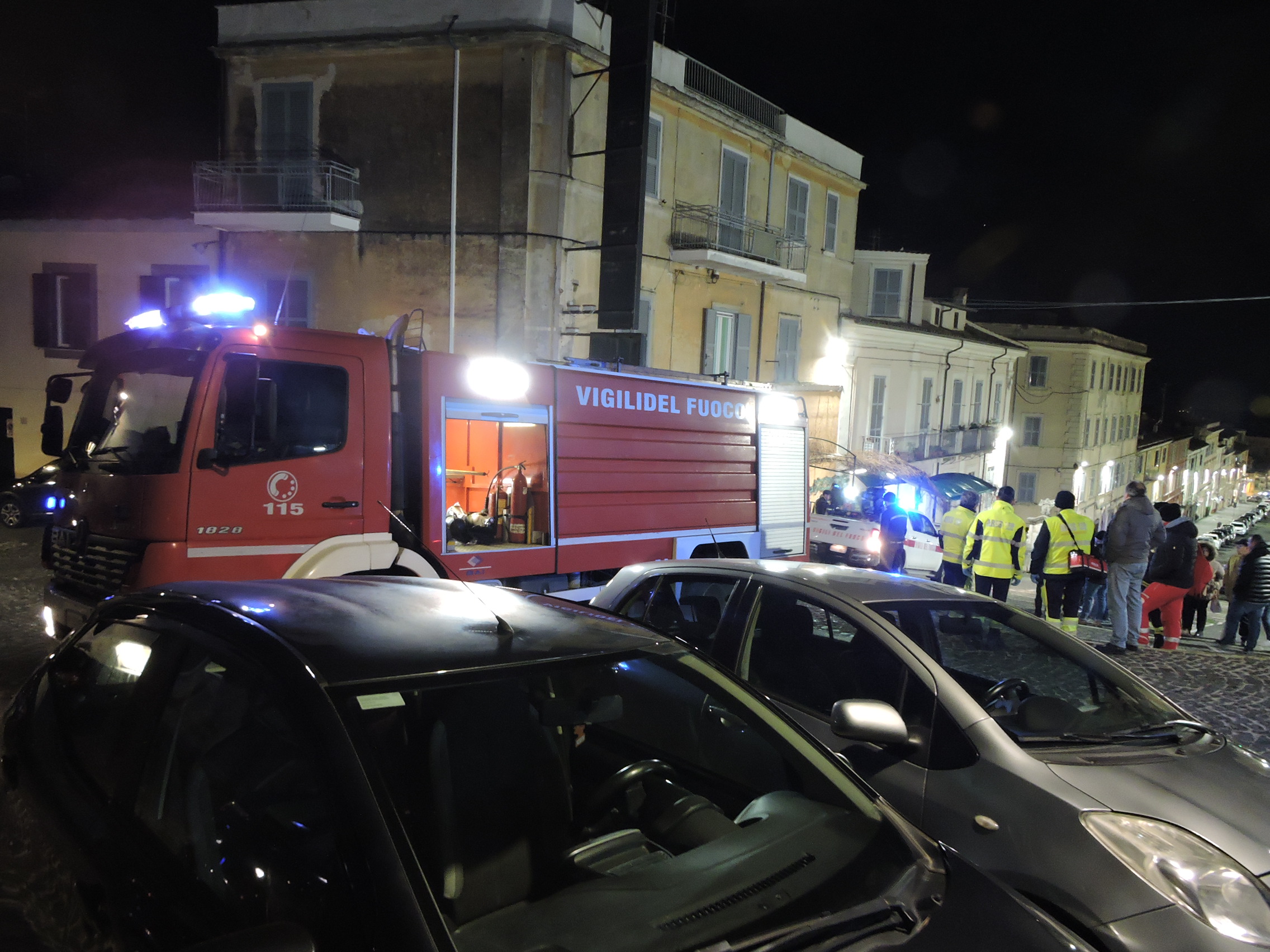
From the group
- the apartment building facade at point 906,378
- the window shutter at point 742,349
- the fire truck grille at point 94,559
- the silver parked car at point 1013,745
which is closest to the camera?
the silver parked car at point 1013,745

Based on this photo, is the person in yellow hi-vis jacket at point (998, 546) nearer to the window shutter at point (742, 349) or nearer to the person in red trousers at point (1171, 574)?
the person in red trousers at point (1171, 574)

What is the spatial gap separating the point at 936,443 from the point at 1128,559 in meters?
20.9

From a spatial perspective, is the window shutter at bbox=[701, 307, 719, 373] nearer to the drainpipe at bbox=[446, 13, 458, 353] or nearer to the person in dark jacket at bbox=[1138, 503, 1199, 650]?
the drainpipe at bbox=[446, 13, 458, 353]

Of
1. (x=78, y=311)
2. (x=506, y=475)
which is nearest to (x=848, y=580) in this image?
(x=506, y=475)

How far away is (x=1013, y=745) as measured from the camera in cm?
316

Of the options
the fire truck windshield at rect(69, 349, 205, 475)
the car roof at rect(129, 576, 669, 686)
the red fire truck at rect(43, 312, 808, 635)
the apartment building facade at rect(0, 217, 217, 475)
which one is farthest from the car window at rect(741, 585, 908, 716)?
the apartment building facade at rect(0, 217, 217, 475)

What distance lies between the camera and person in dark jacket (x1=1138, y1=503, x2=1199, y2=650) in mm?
9156

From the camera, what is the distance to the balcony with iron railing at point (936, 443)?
25.7 metres

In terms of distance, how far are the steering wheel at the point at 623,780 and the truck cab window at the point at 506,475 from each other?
5.25m

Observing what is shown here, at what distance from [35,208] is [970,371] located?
27930 mm

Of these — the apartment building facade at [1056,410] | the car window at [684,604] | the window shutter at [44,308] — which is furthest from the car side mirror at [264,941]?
the apartment building facade at [1056,410]

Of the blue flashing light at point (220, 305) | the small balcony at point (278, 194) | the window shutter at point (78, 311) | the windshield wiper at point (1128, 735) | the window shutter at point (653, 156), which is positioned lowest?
the windshield wiper at point (1128, 735)

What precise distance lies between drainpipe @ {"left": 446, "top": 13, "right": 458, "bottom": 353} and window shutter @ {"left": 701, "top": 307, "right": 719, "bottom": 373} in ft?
19.0

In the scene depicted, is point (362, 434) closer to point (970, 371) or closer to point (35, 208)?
point (35, 208)
